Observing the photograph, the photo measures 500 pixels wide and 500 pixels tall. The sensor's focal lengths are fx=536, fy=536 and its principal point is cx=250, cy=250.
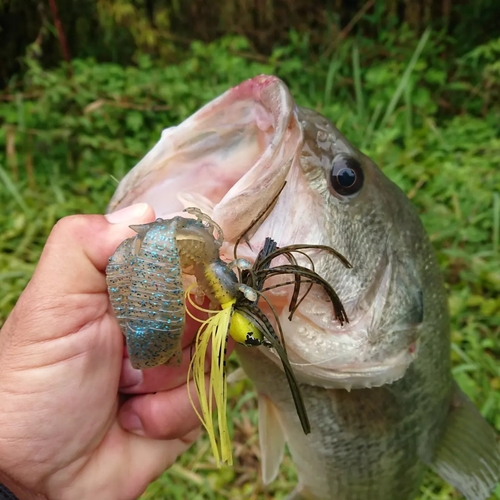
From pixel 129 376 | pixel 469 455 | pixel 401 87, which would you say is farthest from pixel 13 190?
pixel 469 455

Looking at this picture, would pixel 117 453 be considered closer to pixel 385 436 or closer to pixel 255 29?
pixel 385 436

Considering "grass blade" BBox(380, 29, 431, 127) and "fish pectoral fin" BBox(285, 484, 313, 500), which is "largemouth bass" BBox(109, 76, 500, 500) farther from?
"grass blade" BBox(380, 29, 431, 127)

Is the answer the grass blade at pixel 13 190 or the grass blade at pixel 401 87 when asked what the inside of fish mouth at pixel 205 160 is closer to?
the grass blade at pixel 13 190

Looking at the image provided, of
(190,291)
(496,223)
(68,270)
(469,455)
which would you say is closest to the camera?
(190,291)

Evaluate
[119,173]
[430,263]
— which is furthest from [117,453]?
[119,173]

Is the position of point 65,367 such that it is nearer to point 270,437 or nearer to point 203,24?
point 270,437

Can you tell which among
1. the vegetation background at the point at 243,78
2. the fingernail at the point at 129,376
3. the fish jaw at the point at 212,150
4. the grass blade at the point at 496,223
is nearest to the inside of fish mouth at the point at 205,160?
the fish jaw at the point at 212,150
